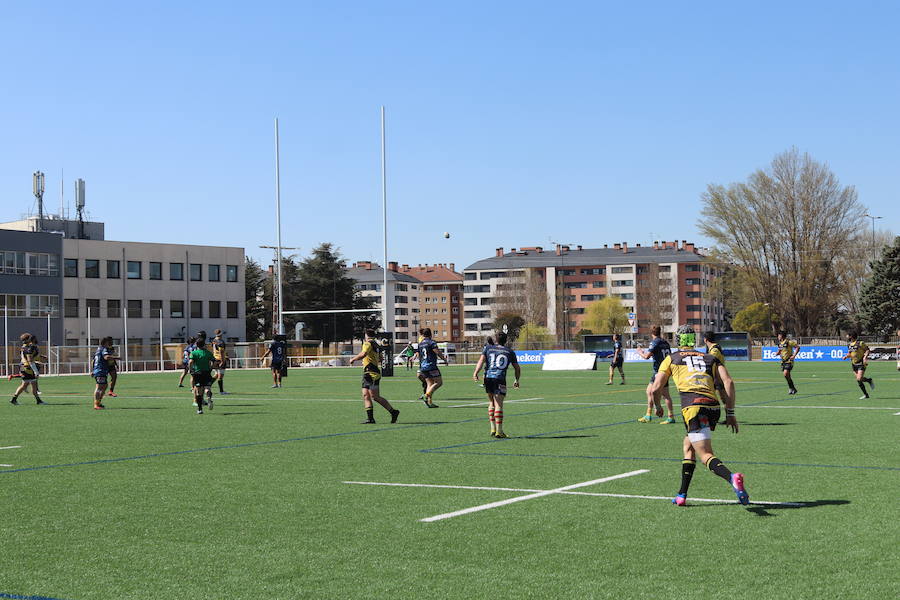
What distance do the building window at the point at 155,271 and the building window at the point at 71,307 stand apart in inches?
283

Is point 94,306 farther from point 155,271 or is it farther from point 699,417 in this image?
point 699,417

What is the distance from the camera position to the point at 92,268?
87250mm

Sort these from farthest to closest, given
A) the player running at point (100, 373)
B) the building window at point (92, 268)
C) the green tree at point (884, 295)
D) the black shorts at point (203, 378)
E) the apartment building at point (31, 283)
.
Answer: the building window at point (92, 268), the green tree at point (884, 295), the apartment building at point (31, 283), the player running at point (100, 373), the black shorts at point (203, 378)

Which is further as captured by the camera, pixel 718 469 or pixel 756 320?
pixel 756 320

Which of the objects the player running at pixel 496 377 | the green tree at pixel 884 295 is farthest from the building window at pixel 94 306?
the player running at pixel 496 377

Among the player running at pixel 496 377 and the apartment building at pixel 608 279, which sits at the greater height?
the apartment building at pixel 608 279

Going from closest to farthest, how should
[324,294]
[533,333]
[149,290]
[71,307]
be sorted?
[71,307] < [149,290] < [324,294] < [533,333]

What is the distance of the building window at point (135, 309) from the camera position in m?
89.7

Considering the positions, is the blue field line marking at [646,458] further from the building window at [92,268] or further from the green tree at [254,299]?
the green tree at [254,299]

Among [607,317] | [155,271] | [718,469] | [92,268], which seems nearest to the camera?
[718,469]

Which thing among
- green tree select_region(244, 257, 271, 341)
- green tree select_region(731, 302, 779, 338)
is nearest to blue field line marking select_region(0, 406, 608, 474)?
green tree select_region(731, 302, 779, 338)

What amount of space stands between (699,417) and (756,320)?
8203 cm

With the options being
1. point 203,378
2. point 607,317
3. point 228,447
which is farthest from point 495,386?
point 607,317

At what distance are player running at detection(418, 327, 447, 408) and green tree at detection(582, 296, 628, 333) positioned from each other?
4699 inches
